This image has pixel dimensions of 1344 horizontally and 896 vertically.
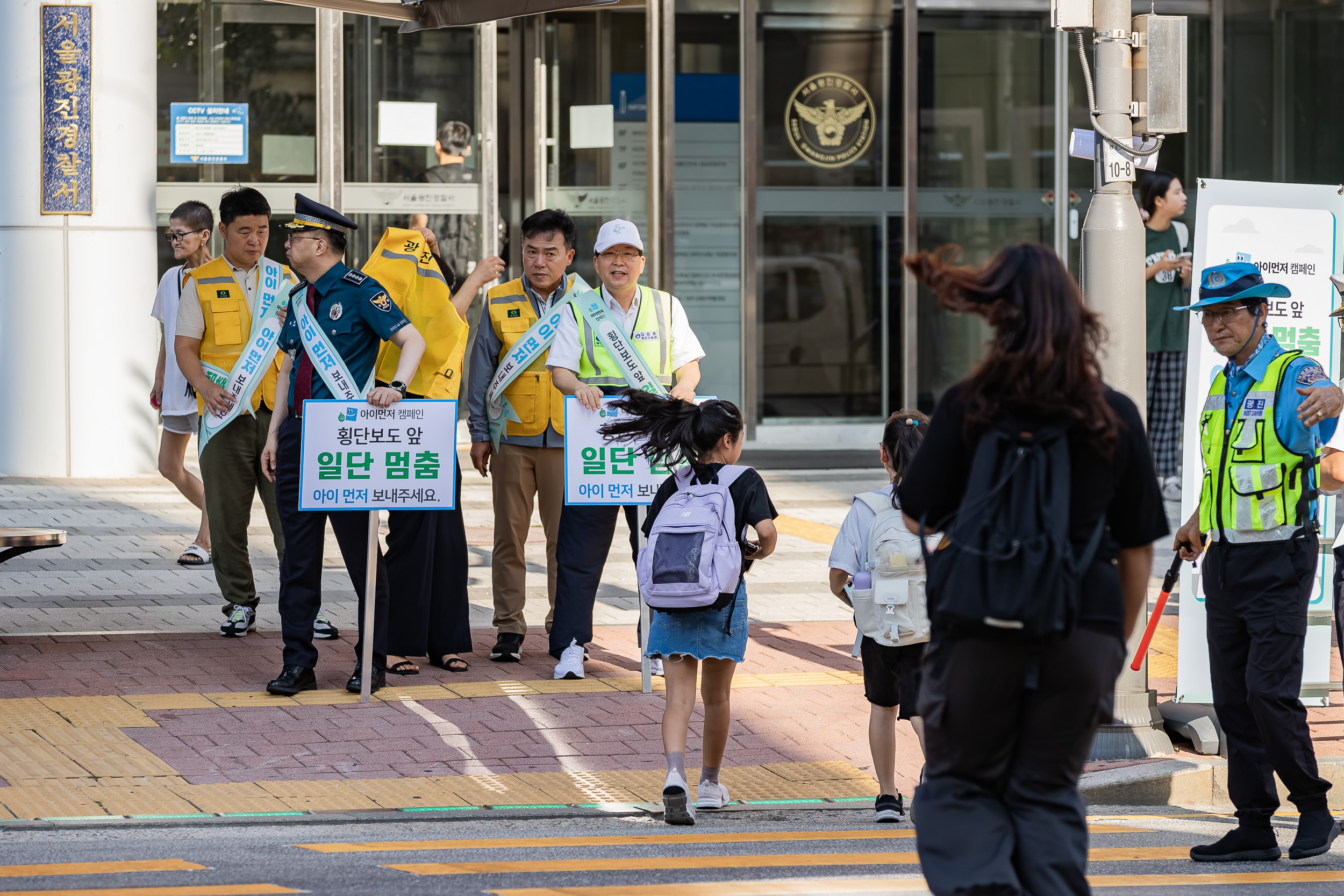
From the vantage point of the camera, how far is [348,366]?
24.5 ft

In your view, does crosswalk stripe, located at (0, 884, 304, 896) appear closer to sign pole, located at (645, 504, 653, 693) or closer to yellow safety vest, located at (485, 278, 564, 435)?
sign pole, located at (645, 504, 653, 693)

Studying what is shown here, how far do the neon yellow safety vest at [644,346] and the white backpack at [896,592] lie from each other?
2.25m

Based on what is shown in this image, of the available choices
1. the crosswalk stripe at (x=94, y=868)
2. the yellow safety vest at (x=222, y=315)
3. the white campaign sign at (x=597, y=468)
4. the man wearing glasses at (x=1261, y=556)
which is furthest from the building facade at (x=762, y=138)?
the man wearing glasses at (x=1261, y=556)

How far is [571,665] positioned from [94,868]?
2.97 metres

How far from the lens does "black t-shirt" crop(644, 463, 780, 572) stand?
241 inches

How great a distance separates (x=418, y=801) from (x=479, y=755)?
0.60m

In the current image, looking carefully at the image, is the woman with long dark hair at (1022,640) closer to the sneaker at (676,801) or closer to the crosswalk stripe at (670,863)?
the crosswalk stripe at (670,863)

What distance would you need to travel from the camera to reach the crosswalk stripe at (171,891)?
189 inches

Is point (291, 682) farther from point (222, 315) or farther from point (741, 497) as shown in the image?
point (741, 497)

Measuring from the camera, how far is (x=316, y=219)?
7.43m

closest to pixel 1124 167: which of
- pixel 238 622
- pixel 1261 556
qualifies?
pixel 1261 556

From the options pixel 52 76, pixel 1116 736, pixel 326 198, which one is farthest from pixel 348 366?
pixel 326 198

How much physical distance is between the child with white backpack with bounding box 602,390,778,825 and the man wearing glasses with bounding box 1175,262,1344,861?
147cm

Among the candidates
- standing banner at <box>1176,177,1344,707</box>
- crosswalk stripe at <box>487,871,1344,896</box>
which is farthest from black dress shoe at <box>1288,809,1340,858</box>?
standing banner at <box>1176,177,1344,707</box>
